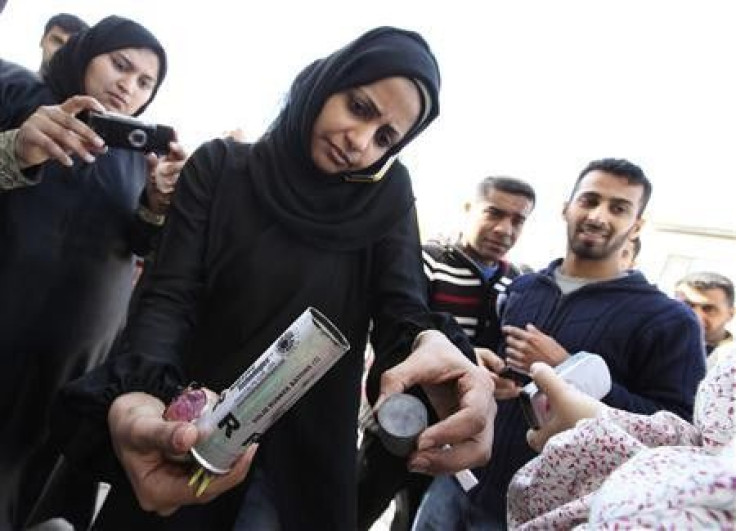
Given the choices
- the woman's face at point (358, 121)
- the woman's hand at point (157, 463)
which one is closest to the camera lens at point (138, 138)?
the woman's face at point (358, 121)

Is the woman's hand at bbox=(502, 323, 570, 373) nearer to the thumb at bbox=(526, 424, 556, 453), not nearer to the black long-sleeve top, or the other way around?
the thumb at bbox=(526, 424, 556, 453)

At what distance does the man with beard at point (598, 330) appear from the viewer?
1.52 metres

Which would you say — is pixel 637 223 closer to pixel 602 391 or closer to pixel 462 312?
pixel 462 312

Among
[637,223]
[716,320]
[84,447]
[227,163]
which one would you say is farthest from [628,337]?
[716,320]

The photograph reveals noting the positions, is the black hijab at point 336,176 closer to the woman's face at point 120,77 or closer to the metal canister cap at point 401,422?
the metal canister cap at point 401,422

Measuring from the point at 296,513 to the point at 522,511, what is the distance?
1.20ft

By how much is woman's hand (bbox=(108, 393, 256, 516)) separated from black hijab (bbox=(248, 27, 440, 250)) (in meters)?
0.40

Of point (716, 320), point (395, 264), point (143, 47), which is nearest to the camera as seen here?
point (395, 264)

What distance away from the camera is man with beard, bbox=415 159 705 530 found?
4.99ft

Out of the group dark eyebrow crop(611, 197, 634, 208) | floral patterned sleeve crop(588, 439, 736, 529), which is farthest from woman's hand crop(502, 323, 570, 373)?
floral patterned sleeve crop(588, 439, 736, 529)

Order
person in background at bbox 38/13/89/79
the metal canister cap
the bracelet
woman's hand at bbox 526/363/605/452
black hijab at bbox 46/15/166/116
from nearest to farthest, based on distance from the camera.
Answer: the metal canister cap < woman's hand at bbox 526/363/605/452 < the bracelet < black hijab at bbox 46/15/166/116 < person in background at bbox 38/13/89/79

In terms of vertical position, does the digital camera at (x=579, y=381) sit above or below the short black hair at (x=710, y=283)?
above

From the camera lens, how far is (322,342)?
56 centimetres

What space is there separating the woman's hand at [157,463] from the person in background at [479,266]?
1071 millimetres
